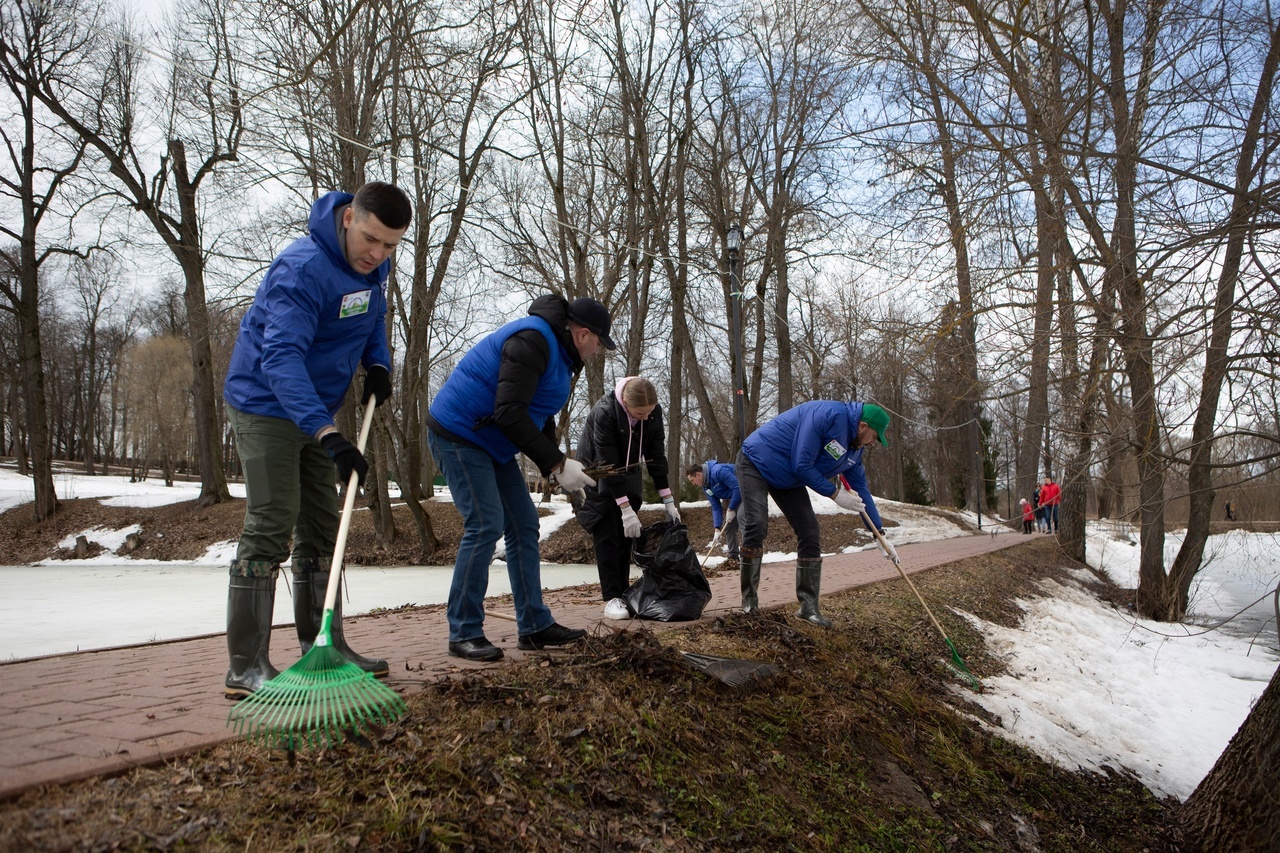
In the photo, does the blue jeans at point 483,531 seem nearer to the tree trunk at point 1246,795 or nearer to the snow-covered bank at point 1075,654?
the snow-covered bank at point 1075,654

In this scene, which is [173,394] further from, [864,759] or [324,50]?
[864,759]

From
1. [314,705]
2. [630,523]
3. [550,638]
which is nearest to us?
[314,705]

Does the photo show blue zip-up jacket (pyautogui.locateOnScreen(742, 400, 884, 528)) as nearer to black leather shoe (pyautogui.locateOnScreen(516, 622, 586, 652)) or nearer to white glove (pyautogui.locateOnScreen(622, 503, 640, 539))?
white glove (pyautogui.locateOnScreen(622, 503, 640, 539))

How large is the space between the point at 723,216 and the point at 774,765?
17.0 meters

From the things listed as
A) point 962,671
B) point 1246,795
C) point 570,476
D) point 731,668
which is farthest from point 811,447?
point 1246,795

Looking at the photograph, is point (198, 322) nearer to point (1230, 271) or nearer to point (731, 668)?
point (731, 668)

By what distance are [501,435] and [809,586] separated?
288 centimetres

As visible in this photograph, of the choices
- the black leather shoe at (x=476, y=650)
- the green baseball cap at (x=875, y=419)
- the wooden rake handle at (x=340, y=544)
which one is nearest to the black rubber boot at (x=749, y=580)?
the green baseball cap at (x=875, y=419)

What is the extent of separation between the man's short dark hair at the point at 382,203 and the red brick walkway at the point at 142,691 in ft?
6.07

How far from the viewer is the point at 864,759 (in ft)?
12.4

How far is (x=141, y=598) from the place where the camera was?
9250 millimetres

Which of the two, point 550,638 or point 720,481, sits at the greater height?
point 720,481

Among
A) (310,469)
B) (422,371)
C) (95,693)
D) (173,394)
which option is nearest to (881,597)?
(310,469)

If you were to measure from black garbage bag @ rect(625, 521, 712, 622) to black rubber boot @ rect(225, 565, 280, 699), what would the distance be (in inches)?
110
